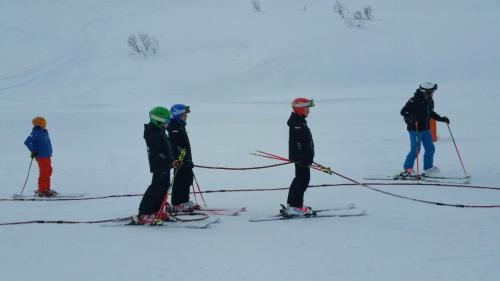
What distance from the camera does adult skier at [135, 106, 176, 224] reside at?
262 inches

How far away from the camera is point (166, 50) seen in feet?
112

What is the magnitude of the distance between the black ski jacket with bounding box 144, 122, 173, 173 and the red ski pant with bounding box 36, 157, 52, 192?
347cm

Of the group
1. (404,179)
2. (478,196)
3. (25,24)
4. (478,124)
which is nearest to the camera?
(478,196)

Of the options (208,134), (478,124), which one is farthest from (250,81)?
(478,124)

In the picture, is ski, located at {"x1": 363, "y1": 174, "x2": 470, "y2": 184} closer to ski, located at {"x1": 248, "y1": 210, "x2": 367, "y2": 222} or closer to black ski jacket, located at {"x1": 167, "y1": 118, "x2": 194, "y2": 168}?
ski, located at {"x1": 248, "y1": 210, "x2": 367, "y2": 222}

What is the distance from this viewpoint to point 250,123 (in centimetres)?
1897

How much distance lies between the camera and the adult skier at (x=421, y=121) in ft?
31.6

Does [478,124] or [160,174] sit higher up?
[478,124]

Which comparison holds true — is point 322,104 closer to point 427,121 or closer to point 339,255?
point 427,121

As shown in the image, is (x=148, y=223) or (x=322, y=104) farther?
(x=322, y=104)

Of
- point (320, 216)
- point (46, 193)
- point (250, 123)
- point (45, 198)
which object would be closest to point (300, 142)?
point (320, 216)

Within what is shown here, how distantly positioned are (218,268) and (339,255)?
4.07 ft

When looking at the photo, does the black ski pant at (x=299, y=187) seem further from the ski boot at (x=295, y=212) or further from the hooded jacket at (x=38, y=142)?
the hooded jacket at (x=38, y=142)

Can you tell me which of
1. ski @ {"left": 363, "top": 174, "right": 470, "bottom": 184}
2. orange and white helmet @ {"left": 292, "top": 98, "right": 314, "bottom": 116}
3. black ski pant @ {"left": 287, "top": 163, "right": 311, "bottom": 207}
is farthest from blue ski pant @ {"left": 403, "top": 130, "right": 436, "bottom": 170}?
orange and white helmet @ {"left": 292, "top": 98, "right": 314, "bottom": 116}
